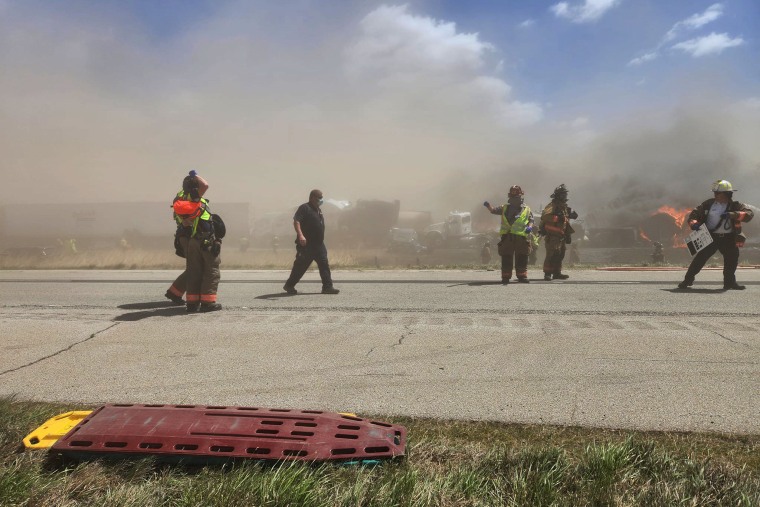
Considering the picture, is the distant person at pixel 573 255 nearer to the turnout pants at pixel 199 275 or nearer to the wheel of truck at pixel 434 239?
the wheel of truck at pixel 434 239

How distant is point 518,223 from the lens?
11.1m

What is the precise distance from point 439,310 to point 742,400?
4.27m

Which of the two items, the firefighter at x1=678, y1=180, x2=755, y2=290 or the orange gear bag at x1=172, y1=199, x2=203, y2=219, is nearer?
the orange gear bag at x1=172, y1=199, x2=203, y2=219

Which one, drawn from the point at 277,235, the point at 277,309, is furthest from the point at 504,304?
the point at 277,235

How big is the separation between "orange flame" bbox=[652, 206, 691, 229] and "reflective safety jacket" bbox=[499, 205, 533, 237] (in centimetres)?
1683

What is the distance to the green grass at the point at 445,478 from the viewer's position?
2322mm

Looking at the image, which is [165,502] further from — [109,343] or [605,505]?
[109,343]

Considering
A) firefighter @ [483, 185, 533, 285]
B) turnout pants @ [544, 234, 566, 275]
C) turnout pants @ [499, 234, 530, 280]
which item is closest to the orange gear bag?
firefighter @ [483, 185, 533, 285]

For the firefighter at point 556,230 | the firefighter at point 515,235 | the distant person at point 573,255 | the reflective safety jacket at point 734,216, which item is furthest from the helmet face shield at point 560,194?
the distant person at point 573,255

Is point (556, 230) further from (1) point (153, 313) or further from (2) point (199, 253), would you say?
(1) point (153, 313)

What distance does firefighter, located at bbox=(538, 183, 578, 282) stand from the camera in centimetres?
1211

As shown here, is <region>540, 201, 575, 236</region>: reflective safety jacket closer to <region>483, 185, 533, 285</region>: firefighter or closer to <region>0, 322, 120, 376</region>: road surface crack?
<region>483, 185, 533, 285</region>: firefighter

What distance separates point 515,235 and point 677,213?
19.5 meters

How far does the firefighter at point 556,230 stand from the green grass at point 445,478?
9.22 metres
